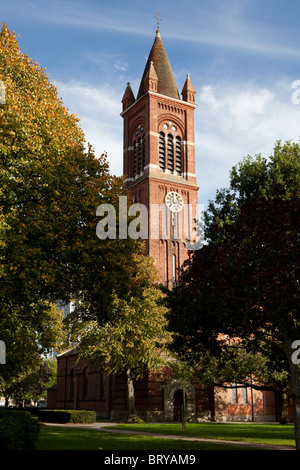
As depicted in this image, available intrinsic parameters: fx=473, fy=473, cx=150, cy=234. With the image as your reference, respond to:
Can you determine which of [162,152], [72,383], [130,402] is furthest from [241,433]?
[72,383]

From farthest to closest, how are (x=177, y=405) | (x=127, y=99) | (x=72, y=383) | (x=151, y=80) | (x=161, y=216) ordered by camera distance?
(x=127, y=99)
(x=72, y=383)
(x=151, y=80)
(x=161, y=216)
(x=177, y=405)

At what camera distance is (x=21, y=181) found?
58.2ft

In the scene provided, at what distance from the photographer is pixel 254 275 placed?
1459 cm

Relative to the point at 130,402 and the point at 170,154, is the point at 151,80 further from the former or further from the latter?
the point at 130,402

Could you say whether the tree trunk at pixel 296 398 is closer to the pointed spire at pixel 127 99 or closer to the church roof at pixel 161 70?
the church roof at pixel 161 70

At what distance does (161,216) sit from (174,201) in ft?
9.83

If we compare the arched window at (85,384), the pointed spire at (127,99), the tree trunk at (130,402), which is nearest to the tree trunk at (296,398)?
the tree trunk at (130,402)

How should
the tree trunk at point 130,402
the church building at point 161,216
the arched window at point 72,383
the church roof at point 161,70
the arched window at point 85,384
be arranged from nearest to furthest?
the tree trunk at point 130,402 < the church building at point 161,216 < the arched window at point 85,384 < the arched window at point 72,383 < the church roof at point 161,70

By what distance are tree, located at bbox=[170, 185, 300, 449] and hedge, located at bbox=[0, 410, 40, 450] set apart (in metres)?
6.27

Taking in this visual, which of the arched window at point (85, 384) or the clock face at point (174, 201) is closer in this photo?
the clock face at point (174, 201)

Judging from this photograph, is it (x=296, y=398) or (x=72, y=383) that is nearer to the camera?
(x=296, y=398)

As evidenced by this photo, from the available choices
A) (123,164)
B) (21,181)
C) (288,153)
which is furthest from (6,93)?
(123,164)

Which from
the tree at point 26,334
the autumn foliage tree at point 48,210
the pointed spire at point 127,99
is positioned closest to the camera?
the autumn foliage tree at point 48,210

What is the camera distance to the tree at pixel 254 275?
48.7 feet
